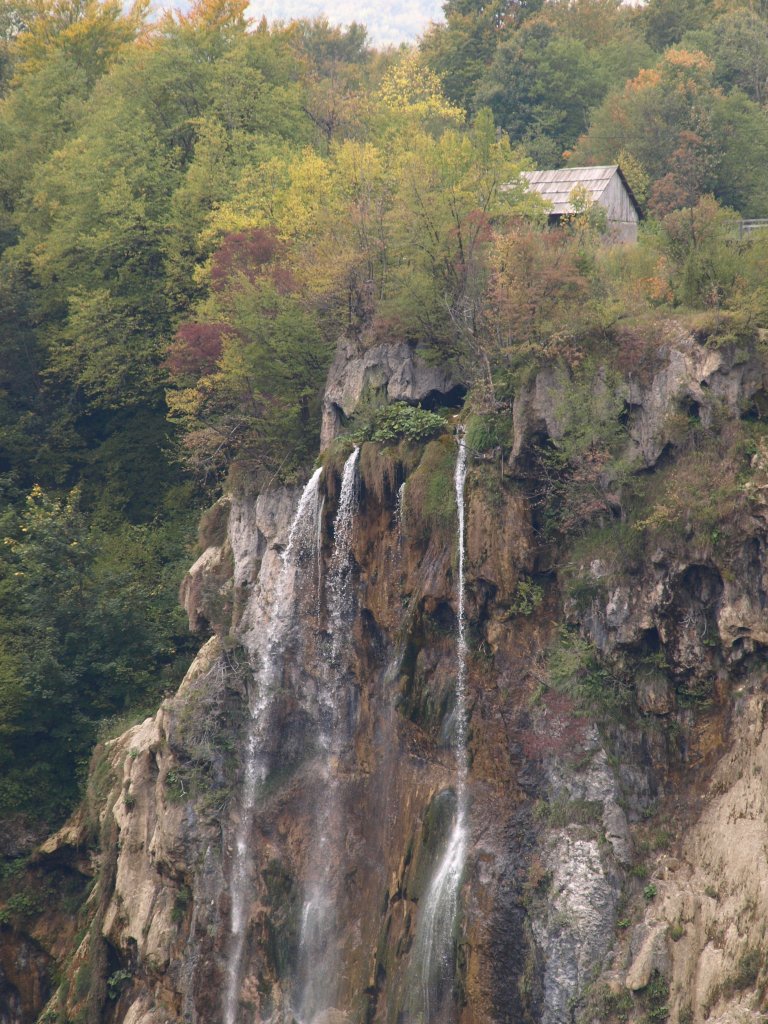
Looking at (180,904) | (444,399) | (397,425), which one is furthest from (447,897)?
(444,399)

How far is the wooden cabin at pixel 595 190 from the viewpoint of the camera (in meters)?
33.1

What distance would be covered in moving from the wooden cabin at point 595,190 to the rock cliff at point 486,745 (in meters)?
8.92

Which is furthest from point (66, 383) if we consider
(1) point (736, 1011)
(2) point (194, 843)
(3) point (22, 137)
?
(1) point (736, 1011)

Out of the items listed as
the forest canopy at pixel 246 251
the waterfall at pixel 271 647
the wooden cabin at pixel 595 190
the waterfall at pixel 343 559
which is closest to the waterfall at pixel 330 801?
the waterfall at pixel 343 559

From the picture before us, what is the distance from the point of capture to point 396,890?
23.0 m

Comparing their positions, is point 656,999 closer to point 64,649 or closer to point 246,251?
point 64,649

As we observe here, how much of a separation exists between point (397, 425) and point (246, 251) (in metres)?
8.63

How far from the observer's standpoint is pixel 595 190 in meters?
33.4

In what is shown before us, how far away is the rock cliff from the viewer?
20.1 m

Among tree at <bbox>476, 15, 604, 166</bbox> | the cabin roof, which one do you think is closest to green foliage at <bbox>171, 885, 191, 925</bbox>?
the cabin roof

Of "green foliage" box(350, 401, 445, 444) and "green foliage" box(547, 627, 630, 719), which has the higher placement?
"green foliage" box(350, 401, 445, 444)

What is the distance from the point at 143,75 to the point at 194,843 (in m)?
24.6

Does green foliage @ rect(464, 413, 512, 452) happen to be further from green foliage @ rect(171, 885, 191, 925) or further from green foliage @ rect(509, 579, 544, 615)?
green foliage @ rect(171, 885, 191, 925)

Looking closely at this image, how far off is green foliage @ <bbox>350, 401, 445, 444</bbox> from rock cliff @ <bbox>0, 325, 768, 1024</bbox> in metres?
0.31
